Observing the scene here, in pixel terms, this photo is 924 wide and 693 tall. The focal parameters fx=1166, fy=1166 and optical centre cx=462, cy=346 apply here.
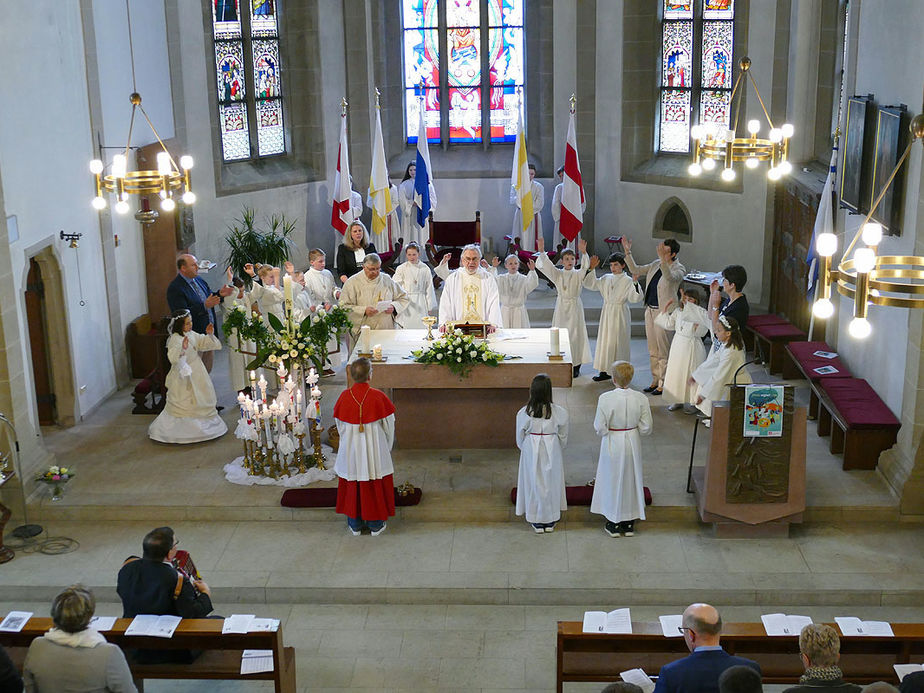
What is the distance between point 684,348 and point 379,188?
667cm

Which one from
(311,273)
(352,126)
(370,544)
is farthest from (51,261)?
(352,126)

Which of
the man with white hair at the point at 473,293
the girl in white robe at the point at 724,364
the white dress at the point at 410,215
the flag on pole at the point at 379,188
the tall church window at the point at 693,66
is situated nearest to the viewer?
the girl in white robe at the point at 724,364

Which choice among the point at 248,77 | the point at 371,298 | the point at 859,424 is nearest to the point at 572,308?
the point at 371,298

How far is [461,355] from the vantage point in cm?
1113

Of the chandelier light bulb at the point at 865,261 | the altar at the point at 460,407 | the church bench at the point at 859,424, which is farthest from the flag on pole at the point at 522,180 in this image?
the chandelier light bulb at the point at 865,261

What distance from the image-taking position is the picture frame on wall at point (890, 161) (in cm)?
1058

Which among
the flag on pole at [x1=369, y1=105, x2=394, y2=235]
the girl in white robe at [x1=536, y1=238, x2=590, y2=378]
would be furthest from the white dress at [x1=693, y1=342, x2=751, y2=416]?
the flag on pole at [x1=369, y1=105, x2=394, y2=235]

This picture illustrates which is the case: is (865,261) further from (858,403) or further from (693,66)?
(693,66)

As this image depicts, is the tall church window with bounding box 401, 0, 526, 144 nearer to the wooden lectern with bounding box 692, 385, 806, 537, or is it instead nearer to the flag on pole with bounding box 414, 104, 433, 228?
the flag on pole with bounding box 414, 104, 433, 228

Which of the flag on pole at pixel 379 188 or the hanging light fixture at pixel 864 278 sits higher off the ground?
the hanging light fixture at pixel 864 278

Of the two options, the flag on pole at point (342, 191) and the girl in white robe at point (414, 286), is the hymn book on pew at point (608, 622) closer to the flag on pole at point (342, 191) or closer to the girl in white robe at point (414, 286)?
the girl in white robe at point (414, 286)

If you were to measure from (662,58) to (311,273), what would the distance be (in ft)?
24.4

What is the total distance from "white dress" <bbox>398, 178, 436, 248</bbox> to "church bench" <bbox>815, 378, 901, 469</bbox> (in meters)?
8.44

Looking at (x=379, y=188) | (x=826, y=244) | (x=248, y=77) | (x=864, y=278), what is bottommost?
(x=379, y=188)
